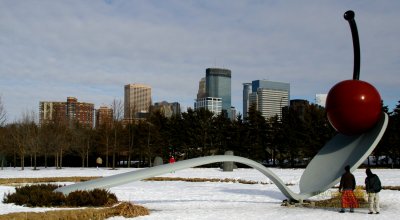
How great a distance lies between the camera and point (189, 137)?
2028 inches

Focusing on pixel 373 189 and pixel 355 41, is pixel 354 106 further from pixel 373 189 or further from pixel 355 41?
pixel 355 41

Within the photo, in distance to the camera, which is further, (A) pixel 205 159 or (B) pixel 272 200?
(B) pixel 272 200

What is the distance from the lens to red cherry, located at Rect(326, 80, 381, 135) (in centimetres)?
1408

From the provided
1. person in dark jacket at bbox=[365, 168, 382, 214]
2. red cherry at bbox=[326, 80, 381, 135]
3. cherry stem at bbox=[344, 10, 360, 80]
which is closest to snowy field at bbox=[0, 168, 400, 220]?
person in dark jacket at bbox=[365, 168, 382, 214]

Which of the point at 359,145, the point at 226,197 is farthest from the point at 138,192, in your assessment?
the point at 359,145

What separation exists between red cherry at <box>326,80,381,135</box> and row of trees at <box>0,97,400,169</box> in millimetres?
31595

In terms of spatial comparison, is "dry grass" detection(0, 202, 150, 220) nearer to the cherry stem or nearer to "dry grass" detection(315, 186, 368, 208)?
"dry grass" detection(315, 186, 368, 208)

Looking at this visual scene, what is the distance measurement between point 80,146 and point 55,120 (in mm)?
6526

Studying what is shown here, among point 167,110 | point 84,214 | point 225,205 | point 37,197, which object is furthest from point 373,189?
point 167,110

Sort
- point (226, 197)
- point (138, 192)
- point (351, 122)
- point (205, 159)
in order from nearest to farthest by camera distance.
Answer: point (205, 159)
point (351, 122)
point (226, 197)
point (138, 192)

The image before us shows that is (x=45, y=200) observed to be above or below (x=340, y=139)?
below

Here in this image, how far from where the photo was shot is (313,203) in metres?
14.8

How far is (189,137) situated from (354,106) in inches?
1496

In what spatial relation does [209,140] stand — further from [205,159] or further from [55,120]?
[205,159]
